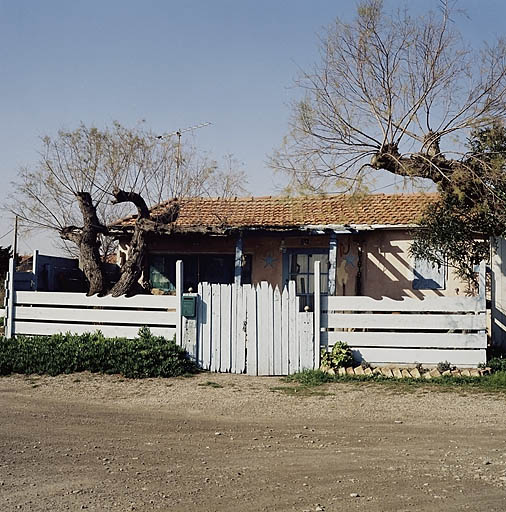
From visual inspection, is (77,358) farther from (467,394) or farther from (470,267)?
(470,267)

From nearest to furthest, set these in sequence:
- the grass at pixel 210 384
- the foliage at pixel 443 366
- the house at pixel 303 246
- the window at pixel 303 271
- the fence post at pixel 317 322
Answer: the grass at pixel 210 384 → the foliage at pixel 443 366 → the fence post at pixel 317 322 → the house at pixel 303 246 → the window at pixel 303 271

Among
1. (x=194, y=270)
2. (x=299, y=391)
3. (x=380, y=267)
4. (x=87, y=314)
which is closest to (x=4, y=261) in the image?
(x=194, y=270)

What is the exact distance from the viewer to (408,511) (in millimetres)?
5398

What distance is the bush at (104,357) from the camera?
12.0 meters

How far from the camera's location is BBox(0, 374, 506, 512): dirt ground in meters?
5.75

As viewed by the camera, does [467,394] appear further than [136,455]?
Yes

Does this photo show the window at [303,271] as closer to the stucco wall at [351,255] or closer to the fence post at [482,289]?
the stucco wall at [351,255]

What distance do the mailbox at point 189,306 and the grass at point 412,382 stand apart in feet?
6.51

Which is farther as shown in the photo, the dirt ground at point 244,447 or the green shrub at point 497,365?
the green shrub at point 497,365

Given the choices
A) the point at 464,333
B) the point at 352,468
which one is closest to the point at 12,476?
the point at 352,468

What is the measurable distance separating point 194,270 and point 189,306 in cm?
599

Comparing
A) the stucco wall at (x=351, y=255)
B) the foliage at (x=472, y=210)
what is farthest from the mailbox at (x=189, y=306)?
the foliage at (x=472, y=210)

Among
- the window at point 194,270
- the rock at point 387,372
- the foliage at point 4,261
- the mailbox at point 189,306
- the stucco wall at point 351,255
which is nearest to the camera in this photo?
the rock at point 387,372

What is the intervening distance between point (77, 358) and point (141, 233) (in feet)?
13.6
